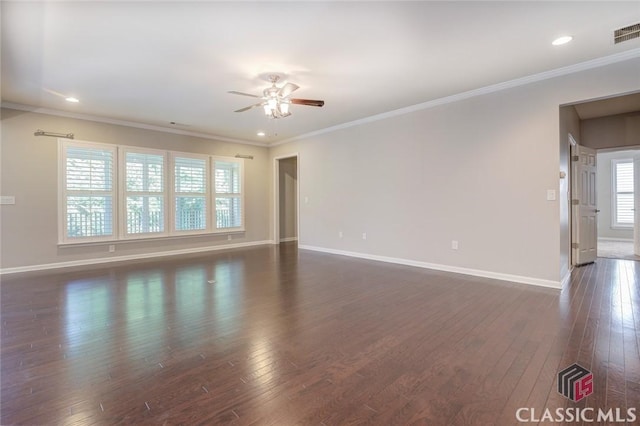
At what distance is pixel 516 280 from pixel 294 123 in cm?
464

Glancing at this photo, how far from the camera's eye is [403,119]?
17.3ft

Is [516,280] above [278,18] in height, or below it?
below

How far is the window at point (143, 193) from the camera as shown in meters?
5.33

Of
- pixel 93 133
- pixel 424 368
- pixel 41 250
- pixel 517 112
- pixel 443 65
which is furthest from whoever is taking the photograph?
pixel 93 133

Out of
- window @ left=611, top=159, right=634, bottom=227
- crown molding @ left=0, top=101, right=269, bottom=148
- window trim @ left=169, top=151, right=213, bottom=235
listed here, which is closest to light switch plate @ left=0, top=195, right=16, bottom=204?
crown molding @ left=0, top=101, right=269, bottom=148

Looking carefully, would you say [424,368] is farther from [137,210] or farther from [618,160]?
[618,160]

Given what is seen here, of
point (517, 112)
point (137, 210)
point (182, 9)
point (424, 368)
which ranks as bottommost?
point (424, 368)

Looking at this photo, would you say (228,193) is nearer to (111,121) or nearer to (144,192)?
(144,192)

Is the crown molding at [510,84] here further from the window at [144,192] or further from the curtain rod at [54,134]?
the curtain rod at [54,134]

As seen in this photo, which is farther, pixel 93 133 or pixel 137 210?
pixel 137 210

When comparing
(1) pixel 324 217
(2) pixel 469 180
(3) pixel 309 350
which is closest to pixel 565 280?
(2) pixel 469 180

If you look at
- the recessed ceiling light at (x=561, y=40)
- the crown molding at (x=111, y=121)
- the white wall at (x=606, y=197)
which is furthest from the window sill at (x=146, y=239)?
the white wall at (x=606, y=197)

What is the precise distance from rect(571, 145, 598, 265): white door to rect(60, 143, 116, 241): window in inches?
315

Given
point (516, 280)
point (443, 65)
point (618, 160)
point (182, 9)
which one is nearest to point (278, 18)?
point (182, 9)
